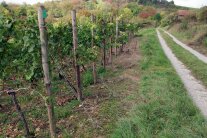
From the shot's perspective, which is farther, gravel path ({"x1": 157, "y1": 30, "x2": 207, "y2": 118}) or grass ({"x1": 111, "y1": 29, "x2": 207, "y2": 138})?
gravel path ({"x1": 157, "y1": 30, "x2": 207, "y2": 118})

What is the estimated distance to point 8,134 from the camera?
274 inches

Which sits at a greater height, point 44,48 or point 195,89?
point 44,48

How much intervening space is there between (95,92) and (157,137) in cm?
381

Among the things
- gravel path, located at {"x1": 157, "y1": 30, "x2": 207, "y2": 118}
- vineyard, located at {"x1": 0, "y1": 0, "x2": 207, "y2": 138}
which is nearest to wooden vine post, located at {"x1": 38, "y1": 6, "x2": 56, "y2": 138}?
vineyard, located at {"x1": 0, "y1": 0, "x2": 207, "y2": 138}

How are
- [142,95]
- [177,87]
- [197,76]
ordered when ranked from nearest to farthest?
[142,95], [177,87], [197,76]

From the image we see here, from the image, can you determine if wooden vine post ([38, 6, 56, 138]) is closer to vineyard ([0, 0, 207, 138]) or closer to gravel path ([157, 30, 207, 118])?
vineyard ([0, 0, 207, 138])

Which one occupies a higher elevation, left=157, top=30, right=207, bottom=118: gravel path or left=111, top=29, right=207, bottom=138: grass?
left=111, top=29, right=207, bottom=138: grass

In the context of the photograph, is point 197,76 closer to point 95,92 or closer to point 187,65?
point 187,65

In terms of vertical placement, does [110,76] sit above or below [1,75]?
below

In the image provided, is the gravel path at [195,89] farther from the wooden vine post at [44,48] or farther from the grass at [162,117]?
the wooden vine post at [44,48]

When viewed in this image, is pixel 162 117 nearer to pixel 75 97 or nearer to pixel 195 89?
pixel 75 97

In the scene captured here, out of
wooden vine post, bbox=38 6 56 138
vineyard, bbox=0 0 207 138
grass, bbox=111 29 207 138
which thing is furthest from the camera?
vineyard, bbox=0 0 207 138

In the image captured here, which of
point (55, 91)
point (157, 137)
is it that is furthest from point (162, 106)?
point (55, 91)

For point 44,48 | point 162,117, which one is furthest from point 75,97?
point 44,48
